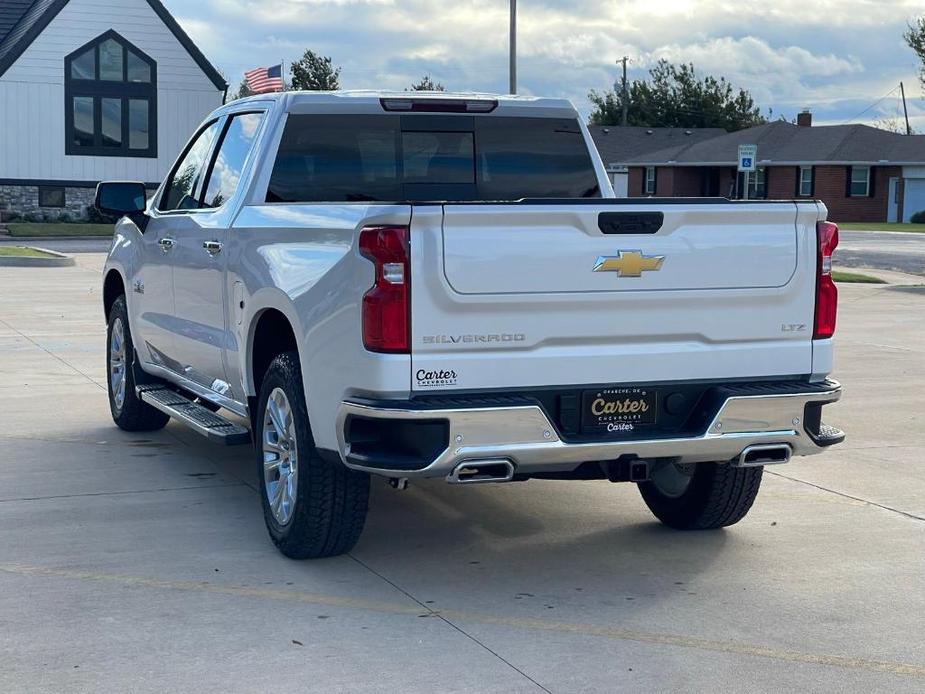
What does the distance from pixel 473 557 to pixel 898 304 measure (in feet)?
54.6

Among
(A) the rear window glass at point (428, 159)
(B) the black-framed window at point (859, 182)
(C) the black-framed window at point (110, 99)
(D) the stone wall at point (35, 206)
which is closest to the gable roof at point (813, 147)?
(B) the black-framed window at point (859, 182)

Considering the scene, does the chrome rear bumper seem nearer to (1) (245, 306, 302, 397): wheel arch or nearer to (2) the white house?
(1) (245, 306, 302, 397): wheel arch

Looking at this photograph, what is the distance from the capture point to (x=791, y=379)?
6043 mm

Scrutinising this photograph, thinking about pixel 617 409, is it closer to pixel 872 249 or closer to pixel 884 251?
pixel 884 251

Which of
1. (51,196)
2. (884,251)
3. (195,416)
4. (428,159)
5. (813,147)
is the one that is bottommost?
(884,251)

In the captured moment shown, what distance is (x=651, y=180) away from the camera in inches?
2938

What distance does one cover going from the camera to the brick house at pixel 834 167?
64.1m

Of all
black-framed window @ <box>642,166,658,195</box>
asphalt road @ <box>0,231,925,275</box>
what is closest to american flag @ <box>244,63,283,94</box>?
asphalt road @ <box>0,231,925,275</box>

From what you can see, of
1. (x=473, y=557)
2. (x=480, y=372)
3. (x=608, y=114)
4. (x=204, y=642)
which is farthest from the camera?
(x=608, y=114)

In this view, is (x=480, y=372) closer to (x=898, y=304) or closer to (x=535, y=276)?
(x=535, y=276)

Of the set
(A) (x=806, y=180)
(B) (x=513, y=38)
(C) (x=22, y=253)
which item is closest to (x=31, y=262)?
(C) (x=22, y=253)

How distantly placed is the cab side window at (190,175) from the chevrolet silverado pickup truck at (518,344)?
1.04 m

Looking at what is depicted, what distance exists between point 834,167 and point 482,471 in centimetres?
6208

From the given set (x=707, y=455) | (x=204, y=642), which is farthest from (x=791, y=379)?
(x=204, y=642)
